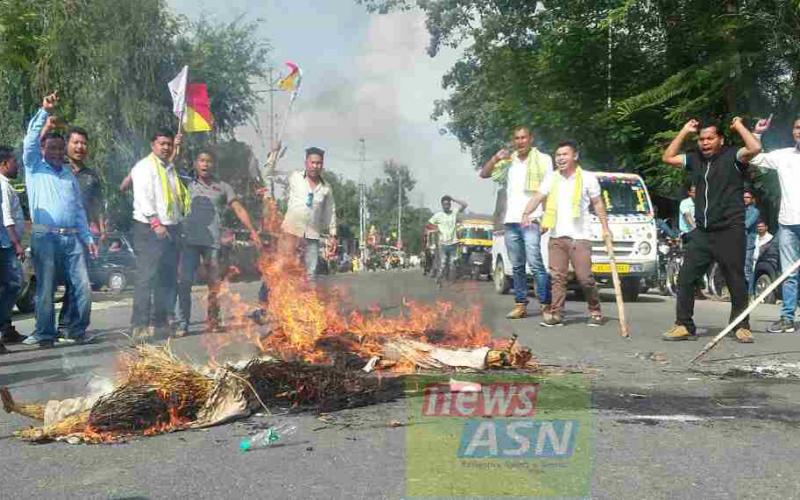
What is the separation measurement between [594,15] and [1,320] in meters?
15.7

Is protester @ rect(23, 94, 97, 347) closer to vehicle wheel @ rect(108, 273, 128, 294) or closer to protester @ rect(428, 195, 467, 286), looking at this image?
protester @ rect(428, 195, 467, 286)

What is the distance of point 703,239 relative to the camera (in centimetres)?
768

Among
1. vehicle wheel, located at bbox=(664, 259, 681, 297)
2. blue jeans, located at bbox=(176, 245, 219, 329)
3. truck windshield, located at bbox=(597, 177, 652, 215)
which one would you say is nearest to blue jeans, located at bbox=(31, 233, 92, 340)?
blue jeans, located at bbox=(176, 245, 219, 329)

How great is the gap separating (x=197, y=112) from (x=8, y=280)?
20.9 ft

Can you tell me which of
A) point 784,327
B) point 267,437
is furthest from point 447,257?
point 267,437

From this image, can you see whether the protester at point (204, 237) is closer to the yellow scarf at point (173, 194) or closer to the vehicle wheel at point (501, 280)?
the yellow scarf at point (173, 194)

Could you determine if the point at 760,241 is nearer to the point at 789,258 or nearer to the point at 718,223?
the point at 789,258

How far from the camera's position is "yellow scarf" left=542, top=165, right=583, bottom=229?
8.73 meters

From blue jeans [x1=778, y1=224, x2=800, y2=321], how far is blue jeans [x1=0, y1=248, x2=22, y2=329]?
295 inches

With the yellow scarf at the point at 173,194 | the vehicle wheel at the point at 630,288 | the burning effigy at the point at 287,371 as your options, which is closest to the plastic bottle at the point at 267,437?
the burning effigy at the point at 287,371

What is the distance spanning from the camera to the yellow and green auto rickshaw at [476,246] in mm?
25844

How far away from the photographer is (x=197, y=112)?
44.7ft

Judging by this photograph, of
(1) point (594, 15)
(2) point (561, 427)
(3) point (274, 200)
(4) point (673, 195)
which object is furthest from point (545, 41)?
(2) point (561, 427)

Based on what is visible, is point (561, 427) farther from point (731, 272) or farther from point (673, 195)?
point (673, 195)
